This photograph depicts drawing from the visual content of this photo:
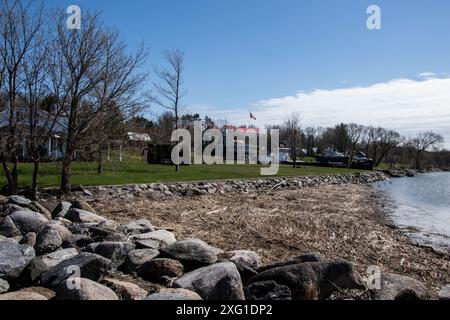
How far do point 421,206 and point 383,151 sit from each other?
65.9m

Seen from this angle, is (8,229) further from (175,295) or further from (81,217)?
(175,295)

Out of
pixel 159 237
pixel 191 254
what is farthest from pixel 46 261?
pixel 159 237

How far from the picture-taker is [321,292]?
5871 millimetres

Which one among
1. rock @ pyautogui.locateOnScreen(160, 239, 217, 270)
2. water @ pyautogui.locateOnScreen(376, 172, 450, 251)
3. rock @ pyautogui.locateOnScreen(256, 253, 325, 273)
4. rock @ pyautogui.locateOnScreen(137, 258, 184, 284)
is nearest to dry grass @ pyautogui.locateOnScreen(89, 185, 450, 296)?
water @ pyautogui.locateOnScreen(376, 172, 450, 251)

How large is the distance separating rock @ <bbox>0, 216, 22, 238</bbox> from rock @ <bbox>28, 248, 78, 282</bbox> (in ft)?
5.88

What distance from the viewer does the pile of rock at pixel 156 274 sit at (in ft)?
17.6

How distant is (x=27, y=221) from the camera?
877 centimetres

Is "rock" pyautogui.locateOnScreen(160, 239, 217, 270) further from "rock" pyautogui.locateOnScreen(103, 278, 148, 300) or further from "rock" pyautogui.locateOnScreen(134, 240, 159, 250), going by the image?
"rock" pyautogui.locateOnScreen(103, 278, 148, 300)

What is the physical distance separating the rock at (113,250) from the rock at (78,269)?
0.66 meters

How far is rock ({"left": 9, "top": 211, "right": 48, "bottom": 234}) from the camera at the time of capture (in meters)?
8.59

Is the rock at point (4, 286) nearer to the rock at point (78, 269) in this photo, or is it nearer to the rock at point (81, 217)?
the rock at point (78, 269)

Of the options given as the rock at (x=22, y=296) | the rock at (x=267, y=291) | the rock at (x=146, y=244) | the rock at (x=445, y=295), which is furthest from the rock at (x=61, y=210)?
the rock at (x=445, y=295)
